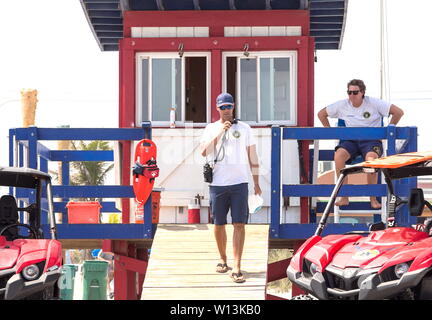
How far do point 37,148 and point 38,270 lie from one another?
4.11m

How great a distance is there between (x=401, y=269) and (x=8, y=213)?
387 centimetres

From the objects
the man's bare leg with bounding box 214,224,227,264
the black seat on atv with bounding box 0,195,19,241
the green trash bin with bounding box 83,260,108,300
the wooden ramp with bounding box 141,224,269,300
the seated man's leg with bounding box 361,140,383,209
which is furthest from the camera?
the green trash bin with bounding box 83,260,108,300

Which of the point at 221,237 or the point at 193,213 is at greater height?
the point at 193,213

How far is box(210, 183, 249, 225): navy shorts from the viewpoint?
11.8 m

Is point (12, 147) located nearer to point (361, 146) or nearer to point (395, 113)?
point (361, 146)

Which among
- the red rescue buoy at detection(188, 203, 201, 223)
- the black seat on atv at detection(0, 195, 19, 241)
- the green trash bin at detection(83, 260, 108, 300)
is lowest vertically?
the green trash bin at detection(83, 260, 108, 300)

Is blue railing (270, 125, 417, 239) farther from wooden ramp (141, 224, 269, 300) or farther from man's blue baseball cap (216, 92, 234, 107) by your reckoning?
man's blue baseball cap (216, 92, 234, 107)

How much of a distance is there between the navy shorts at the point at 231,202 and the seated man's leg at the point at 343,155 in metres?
2.41

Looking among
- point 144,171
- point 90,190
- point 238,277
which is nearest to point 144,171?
point 144,171

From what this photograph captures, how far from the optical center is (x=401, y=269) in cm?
967

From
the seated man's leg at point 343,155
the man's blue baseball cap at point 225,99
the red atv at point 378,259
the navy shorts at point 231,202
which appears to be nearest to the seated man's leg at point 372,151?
the seated man's leg at point 343,155

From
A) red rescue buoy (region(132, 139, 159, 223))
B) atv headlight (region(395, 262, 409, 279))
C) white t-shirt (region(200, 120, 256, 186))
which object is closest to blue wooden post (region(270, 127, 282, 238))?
white t-shirt (region(200, 120, 256, 186))
